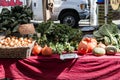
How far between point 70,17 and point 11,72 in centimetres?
1074

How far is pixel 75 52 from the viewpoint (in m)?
4.44

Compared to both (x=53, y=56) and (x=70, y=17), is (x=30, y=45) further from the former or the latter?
(x=70, y=17)

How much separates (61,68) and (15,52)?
0.60 m

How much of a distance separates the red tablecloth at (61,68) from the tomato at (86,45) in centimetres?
10

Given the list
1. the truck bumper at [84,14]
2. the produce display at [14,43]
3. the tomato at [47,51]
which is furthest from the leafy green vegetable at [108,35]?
the truck bumper at [84,14]

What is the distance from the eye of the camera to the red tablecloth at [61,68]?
422 cm

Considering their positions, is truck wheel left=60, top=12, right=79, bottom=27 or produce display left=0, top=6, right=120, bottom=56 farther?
truck wheel left=60, top=12, right=79, bottom=27

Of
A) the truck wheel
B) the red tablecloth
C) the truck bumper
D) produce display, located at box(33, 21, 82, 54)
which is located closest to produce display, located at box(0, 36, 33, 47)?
the red tablecloth

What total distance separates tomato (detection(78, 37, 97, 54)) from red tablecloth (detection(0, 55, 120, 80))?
0.10 meters

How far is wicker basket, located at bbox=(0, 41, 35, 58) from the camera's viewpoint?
4.12 metres

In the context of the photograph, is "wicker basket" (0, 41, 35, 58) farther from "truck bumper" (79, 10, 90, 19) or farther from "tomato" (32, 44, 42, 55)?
"truck bumper" (79, 10, 90, 19)

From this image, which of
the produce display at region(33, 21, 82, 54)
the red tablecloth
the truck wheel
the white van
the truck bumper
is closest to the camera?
the red tablecloth

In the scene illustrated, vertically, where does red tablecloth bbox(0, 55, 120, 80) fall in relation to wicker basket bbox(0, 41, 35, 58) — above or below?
below

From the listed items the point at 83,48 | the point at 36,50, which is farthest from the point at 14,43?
the point at 83,48
